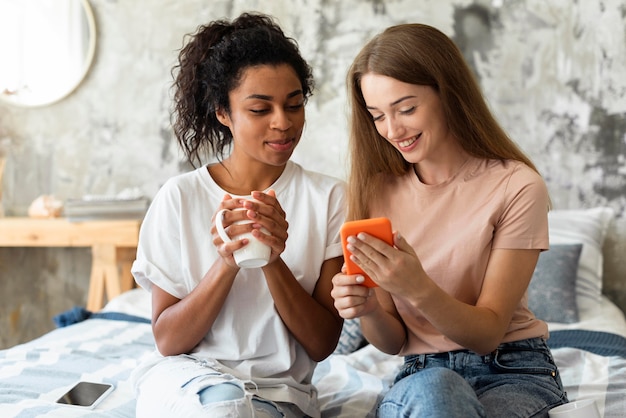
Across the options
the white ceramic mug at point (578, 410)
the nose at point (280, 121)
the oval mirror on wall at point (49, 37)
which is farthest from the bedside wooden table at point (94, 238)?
the white ceramic mug at point (578, 410)

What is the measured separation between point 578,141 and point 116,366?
188 cm

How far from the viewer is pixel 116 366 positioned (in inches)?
76.6

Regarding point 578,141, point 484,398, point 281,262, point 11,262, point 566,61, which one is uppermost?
point 566,61

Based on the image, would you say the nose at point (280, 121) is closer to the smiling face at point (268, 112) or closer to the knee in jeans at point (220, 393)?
the smiling face at point (268, 112)

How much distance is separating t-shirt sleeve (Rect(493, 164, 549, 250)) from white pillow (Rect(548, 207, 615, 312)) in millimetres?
1163

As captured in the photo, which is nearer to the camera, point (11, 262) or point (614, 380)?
point (614, 380)

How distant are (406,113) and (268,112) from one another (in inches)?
11.0

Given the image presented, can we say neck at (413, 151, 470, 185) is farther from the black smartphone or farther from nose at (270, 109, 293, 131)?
the black smartphone

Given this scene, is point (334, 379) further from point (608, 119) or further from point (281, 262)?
point (608, 119)

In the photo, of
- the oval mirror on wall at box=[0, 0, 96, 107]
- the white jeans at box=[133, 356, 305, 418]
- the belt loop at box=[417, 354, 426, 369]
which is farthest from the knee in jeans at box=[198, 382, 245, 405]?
the oval mirror on wall at box=[0, 0, 96, 107]

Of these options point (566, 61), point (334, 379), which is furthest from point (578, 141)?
point (334, 379)

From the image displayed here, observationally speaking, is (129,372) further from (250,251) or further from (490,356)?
(490,356)

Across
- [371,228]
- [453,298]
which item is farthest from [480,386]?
[371,228]

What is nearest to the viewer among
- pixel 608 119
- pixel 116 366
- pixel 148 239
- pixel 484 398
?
pixel 484 398
